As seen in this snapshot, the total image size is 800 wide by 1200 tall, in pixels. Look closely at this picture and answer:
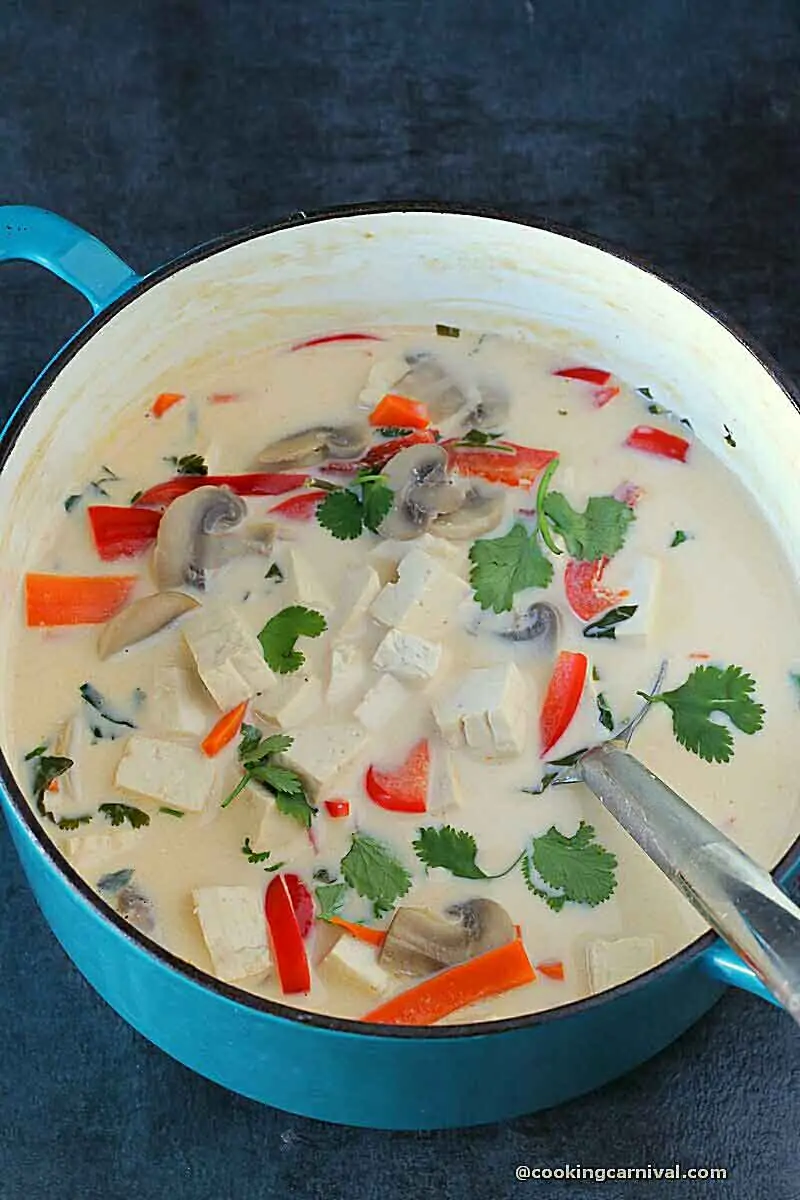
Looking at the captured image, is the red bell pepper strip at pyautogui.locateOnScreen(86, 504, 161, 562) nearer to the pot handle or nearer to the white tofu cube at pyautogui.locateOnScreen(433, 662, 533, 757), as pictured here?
the pot handle

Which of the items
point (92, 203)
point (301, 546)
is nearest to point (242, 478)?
point (301, 546)

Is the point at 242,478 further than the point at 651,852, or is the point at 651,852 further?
the point at 242,478

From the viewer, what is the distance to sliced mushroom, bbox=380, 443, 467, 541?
1.64 m

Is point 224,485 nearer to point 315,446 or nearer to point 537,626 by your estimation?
point 315,446

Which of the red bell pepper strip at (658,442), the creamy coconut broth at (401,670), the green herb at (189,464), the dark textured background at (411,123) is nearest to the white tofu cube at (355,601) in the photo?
the creamy coconut broth at (401,670)

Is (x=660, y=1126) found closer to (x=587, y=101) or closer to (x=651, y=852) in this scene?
(x=651, y=852)

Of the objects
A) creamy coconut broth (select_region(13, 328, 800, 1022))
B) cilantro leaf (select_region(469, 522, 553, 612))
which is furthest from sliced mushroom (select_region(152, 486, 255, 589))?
cilantro leaf (select_region(469, 522, 553, 612))

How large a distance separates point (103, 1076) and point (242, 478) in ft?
1.82

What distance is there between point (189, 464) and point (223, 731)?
31 centimetres

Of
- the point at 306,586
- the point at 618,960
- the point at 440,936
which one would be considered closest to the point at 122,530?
the point at 306,586

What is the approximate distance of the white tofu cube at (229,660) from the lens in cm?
151

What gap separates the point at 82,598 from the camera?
159 centimetres

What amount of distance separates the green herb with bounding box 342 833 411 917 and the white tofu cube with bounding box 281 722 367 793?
7cm

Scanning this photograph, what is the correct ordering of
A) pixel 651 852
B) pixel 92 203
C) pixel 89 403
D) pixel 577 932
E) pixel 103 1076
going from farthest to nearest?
pixel 92 203, pixel 89 403, pixel 103 1076, pixel 577 932, pixel 651 852
